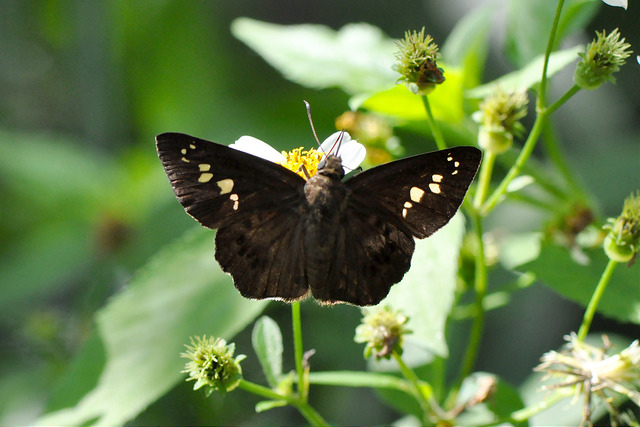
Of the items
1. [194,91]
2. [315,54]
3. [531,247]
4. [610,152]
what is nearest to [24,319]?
[194,91]

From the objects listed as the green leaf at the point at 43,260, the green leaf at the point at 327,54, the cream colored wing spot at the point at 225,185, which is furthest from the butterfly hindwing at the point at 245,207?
the green leaf at the point at 43,260

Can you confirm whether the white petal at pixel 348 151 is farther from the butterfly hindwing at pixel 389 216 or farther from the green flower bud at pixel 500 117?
the green flower bud at pixel 500 117

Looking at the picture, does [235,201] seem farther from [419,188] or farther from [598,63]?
[598,63]

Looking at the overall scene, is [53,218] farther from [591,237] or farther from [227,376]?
[591,237]

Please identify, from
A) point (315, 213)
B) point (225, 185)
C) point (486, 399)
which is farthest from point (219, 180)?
point (486, 399)

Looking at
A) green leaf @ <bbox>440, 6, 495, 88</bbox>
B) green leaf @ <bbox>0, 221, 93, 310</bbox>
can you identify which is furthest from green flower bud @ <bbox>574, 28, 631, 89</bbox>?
green leaf @ <bbox>0, 221, 93, 310</bbox>

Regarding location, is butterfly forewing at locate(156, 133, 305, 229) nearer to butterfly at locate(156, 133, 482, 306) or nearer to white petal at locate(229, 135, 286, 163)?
butterfly at locate(156, 133, 482, 306)
